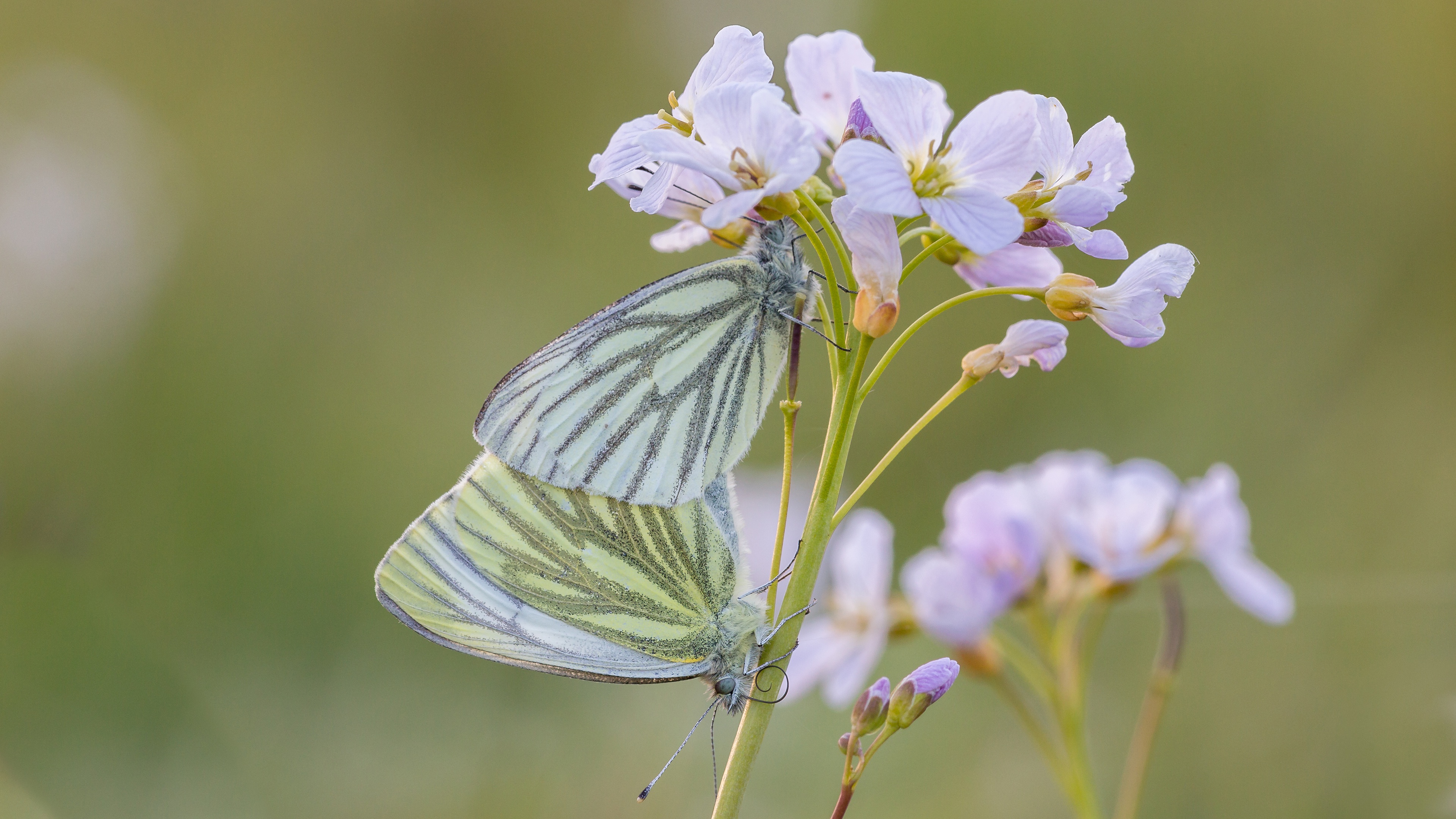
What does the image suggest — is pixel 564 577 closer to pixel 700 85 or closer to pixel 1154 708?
pixel 700 85

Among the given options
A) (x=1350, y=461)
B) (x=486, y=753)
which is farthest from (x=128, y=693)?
(x=1350, y=461)

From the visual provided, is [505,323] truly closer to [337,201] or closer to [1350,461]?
[337,201]

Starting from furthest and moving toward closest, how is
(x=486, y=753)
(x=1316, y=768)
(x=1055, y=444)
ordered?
1. (x=1055, y=444)
2. (x=486, y=753)
3. (x=1316, y=768)

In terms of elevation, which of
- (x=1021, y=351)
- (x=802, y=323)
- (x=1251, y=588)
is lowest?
(x=1251, y=588)

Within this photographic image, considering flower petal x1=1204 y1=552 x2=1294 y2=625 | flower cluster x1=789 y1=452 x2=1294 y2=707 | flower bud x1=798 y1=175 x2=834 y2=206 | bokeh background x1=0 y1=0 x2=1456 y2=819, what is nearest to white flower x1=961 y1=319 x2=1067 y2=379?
flower bud x1=798 y1=175 x2=834 y2=206

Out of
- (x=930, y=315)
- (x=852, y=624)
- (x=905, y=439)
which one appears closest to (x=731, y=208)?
(x=930, y=315)

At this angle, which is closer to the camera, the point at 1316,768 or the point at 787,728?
the point at 1316,768

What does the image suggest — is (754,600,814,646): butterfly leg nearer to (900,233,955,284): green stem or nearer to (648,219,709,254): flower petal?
(900,233,955,284): green stem
